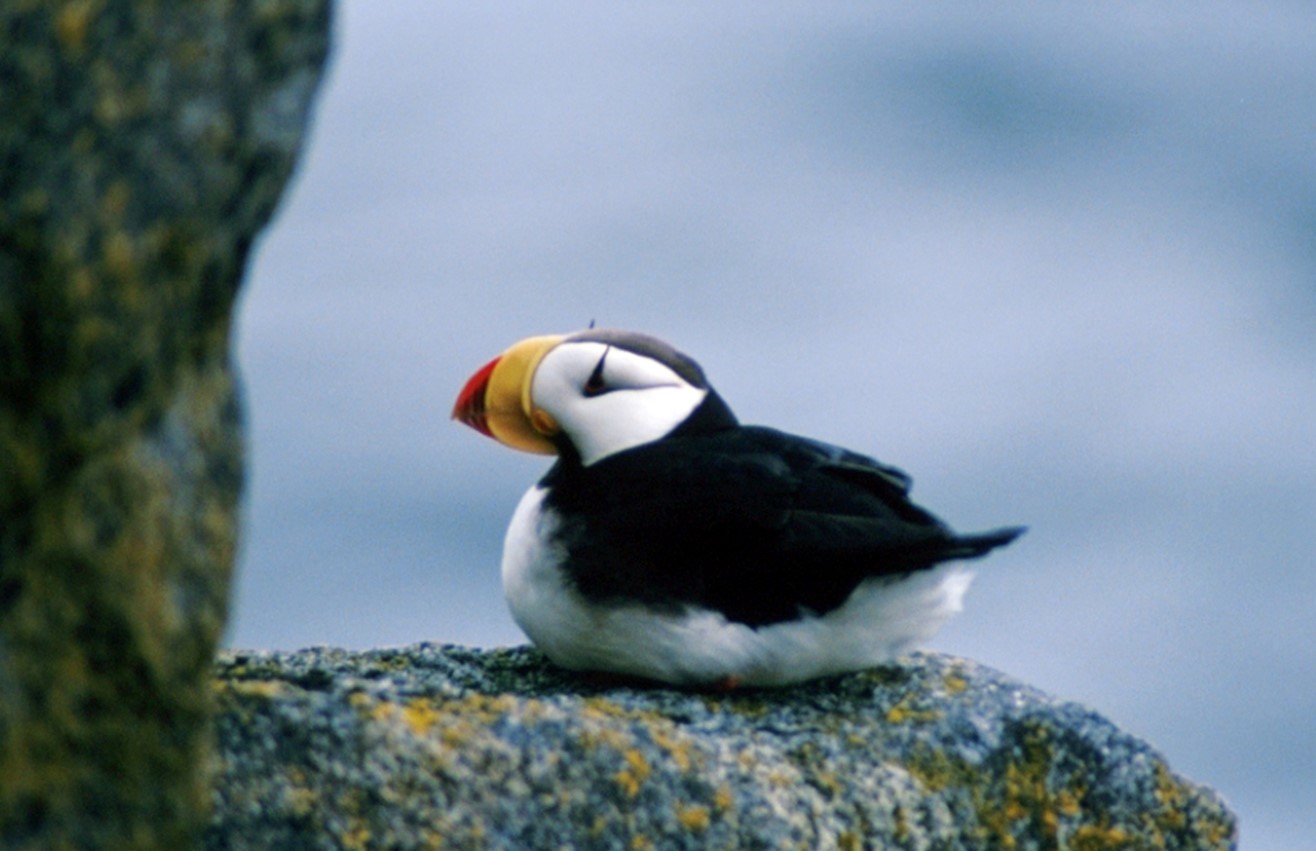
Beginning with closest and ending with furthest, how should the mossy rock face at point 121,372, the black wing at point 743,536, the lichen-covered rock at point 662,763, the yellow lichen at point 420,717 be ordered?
the mossy rock face at point 121,372 → the lichen-covered rock at point 662,763 → the yellow lichen at point 420,717 → the black wing at point 743,536

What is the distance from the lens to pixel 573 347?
4215 mm

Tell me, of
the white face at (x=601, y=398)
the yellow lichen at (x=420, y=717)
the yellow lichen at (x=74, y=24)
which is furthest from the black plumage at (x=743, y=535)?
the yellow lichen at (x=74, y=24)

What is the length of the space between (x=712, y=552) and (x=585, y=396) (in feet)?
1.80

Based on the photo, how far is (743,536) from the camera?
385cm

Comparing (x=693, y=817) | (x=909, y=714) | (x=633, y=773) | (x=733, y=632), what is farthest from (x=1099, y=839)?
(x=633, y=773)

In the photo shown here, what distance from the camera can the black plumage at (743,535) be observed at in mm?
3820

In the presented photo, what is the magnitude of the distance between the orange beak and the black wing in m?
0.29

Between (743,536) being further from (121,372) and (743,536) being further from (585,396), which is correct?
Result: (121,372)

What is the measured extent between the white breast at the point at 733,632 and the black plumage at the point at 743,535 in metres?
0.03

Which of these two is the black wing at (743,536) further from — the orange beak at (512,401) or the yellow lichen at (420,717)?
the yellow lichen at (420,717)

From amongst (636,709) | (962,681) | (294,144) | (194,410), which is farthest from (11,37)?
(962,681)

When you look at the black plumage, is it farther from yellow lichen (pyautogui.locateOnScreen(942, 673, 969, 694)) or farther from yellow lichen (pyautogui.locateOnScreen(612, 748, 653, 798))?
yellow lichen (pyautogui.locateOnScreen(612, 748, 653, 798))

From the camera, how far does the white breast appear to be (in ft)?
12.5

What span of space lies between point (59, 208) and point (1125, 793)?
8.22 ft
